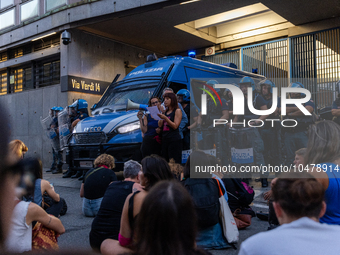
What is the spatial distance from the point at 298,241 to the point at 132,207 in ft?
4.56

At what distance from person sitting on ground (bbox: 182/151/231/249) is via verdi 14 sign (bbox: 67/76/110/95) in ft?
33.6

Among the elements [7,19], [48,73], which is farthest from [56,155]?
[7,19]

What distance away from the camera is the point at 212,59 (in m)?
16.6

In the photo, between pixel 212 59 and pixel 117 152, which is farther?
pixel 212 59

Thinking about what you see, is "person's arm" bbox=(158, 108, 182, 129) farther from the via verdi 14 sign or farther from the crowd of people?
the via verdi 14 sign

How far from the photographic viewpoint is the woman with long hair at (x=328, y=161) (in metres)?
2.51

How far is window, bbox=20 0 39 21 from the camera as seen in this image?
1491cm

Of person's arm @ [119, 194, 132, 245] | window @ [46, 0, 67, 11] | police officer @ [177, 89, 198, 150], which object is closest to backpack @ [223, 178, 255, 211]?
person's arm @ [119, 194, 132, 245]

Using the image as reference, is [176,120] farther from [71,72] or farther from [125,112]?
[71,72]

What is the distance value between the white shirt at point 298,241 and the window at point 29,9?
15.7 metres

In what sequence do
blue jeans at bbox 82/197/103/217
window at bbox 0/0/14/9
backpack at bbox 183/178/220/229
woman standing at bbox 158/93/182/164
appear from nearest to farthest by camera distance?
backpack at bbox 183/178/220/229 → blue jeans at bbox 82/197/103/217 → woman standing at bbox 158/93/182/164 → window at bbox 0/0/14/9

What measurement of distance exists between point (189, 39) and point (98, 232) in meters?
13.3

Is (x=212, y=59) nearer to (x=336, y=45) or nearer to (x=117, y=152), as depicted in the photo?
(x=336, y=45)

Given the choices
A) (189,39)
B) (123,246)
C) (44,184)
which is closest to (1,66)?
(189,39)
